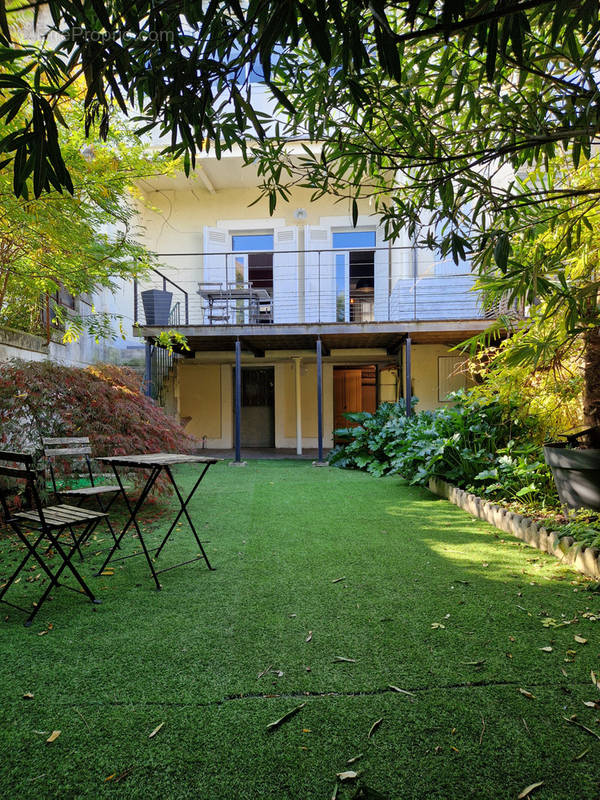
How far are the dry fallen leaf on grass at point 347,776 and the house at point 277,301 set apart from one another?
8365mm

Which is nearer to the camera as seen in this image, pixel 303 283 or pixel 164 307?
pixel 164 307

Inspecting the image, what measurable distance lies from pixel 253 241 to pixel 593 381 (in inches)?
366

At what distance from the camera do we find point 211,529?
420 cm

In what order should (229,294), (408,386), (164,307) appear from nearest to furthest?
(408,386)
(164,307)
(229,294)

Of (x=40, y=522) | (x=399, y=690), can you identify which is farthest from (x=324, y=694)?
(x=40, y=522)

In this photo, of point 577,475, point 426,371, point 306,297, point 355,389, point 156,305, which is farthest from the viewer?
point 355,389

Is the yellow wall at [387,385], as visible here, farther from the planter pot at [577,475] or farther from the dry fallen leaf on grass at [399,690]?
the dry fallen leaf on grass at [399,690]

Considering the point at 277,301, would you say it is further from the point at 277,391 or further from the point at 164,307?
the point at 164,307

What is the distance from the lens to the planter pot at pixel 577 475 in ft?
10.5

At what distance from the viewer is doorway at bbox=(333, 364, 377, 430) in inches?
520

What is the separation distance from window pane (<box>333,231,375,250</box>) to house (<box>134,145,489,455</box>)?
0.9 inches

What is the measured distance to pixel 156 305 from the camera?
9.28 metres

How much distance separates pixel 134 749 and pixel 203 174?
35.3 feet

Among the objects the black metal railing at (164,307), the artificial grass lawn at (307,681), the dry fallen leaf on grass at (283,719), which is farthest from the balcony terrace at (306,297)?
the dry fallen leaf on grass at (283,719)
